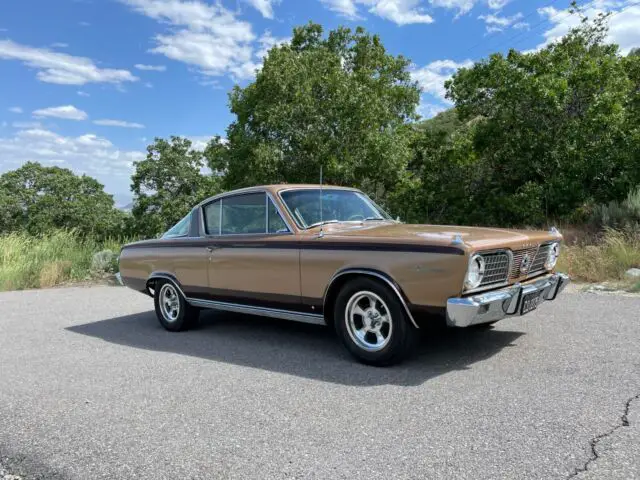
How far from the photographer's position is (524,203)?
13.6m

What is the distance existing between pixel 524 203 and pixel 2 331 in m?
11.7

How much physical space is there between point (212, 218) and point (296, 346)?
1.87 meters

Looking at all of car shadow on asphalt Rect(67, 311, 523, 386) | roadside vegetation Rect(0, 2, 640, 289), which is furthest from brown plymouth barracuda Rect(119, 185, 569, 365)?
roadside vegetation Rect(0, 2, 640, 289)

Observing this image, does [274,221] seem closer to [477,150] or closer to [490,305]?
[490,305]

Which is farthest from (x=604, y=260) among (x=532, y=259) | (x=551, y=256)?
(x=532, y=259)

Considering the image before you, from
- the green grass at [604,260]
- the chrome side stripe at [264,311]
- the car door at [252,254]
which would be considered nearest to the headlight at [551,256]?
the chrome side stripe at [264,311]

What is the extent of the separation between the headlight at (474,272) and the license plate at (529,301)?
54 cm

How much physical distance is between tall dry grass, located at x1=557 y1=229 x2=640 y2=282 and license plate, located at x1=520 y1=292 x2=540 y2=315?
461 centimetres

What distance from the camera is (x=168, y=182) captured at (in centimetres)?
3070

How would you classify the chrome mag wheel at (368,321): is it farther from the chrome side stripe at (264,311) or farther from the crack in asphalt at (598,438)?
the crack in asphalt at (598,438)

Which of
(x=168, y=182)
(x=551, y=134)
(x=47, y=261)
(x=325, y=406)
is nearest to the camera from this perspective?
(x=325, y=406)

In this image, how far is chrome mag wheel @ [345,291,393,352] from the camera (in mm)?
4602

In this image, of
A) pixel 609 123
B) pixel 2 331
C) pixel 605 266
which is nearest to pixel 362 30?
pixel 609 123

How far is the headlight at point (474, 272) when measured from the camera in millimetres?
4141
